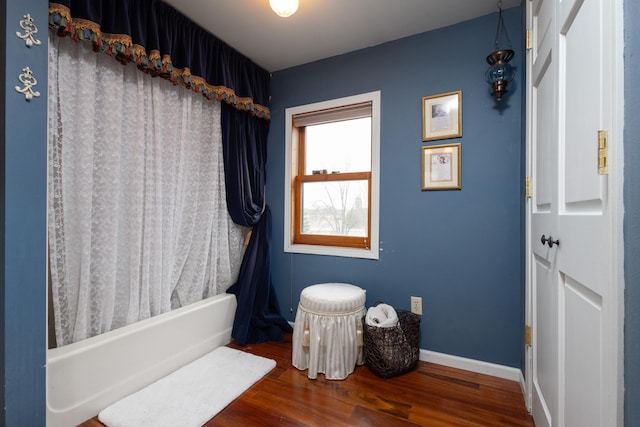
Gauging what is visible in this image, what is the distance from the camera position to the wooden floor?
56.1 inches

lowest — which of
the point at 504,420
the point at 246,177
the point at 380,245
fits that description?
the point at 504,420

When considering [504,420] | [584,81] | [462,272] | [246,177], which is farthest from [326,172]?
[504,420]

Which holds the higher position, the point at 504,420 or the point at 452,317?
the point at 452,317

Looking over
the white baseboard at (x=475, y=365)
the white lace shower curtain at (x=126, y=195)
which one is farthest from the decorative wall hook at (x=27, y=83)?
the white baseboard at (x=475, y=365)

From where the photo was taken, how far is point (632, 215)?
0.60m

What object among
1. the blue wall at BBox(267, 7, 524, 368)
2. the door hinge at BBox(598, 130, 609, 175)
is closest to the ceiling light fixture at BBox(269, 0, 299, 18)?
the blue wall at BBox(267, 7, 524, 368)

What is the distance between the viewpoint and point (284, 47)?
224 cm

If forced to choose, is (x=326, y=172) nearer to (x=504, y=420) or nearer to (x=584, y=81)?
(x=584, y=81)

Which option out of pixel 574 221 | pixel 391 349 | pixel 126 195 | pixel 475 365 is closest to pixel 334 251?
pixel 391 349

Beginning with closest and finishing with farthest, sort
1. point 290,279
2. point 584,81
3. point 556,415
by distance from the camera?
point 584,81 < point 556,415 < point 290,279

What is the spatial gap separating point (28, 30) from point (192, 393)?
1.90m

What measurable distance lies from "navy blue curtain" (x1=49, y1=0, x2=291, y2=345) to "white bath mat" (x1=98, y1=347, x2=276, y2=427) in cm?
33

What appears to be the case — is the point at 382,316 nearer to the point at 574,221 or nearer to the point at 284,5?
the point at 574,221

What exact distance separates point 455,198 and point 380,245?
634 millimetres
